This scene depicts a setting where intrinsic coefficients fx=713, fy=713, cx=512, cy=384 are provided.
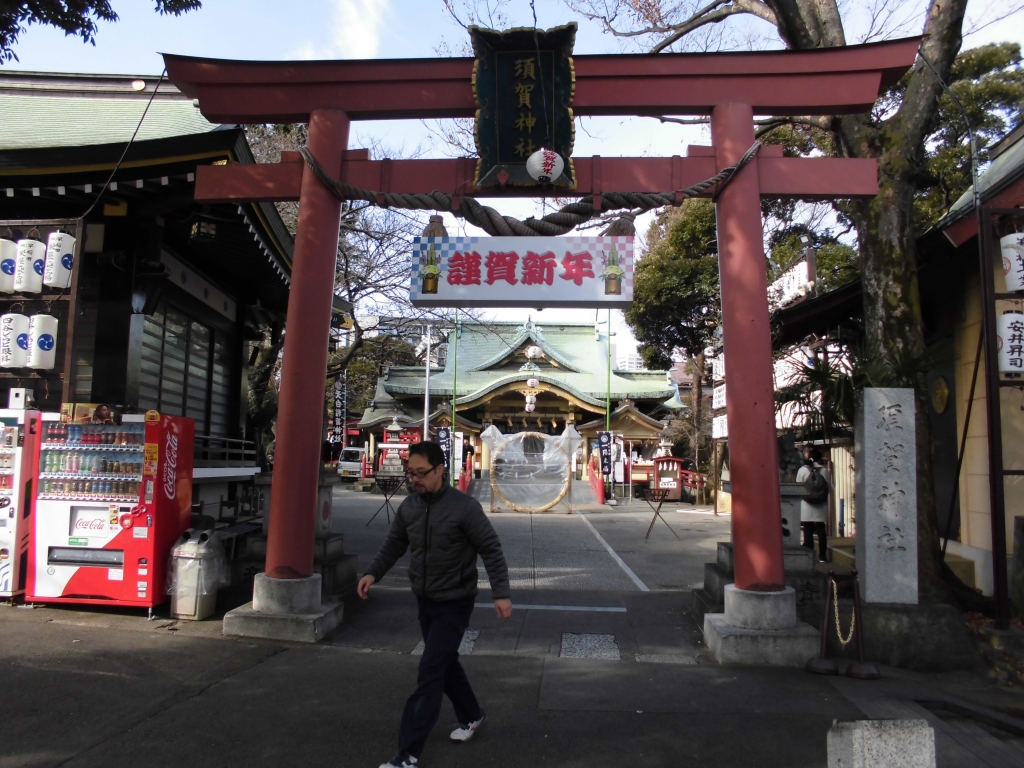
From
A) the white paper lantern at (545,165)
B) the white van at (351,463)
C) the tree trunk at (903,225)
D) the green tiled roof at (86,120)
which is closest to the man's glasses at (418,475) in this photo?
the white paper lantern at (545,165)

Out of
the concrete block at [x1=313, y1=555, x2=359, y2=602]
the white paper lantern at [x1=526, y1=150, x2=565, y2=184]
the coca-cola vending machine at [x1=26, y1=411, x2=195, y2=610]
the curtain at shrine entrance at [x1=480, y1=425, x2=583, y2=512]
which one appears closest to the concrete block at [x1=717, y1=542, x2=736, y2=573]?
the concrete block at [x1=313, y1=555, x2=359, y2=602]

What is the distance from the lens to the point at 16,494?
6977 mm

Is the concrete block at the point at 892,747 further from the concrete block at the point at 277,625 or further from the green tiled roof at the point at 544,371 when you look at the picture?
the green tiled roof at the point at 544,371

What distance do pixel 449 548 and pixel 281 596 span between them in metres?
3.10

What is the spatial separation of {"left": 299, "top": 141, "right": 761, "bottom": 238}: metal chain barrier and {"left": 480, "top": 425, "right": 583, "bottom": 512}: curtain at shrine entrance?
12626 millimetres

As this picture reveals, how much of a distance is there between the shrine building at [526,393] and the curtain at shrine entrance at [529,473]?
7.12m

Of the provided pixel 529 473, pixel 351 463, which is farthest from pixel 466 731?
pixel 351 463

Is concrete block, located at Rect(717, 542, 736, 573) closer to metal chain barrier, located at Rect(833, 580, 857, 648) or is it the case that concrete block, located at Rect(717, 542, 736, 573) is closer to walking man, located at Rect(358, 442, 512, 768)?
metal chain barrier, located at Rect(833, 580, 857, 648)

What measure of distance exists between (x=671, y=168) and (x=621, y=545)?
25.4ft

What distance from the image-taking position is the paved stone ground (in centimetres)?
416

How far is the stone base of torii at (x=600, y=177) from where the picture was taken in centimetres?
636

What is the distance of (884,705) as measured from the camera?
5094 mm

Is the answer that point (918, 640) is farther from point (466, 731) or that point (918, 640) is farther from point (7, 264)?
point (7, 264)

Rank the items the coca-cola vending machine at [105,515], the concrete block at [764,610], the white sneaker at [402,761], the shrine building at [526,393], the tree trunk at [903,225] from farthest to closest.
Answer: the shrine building at [526,393] < the tree trunk at [903,225] < the coca-cola vending machine at [105,515] < the concrete block at [764,610] < the white sneaker at [402,761]
